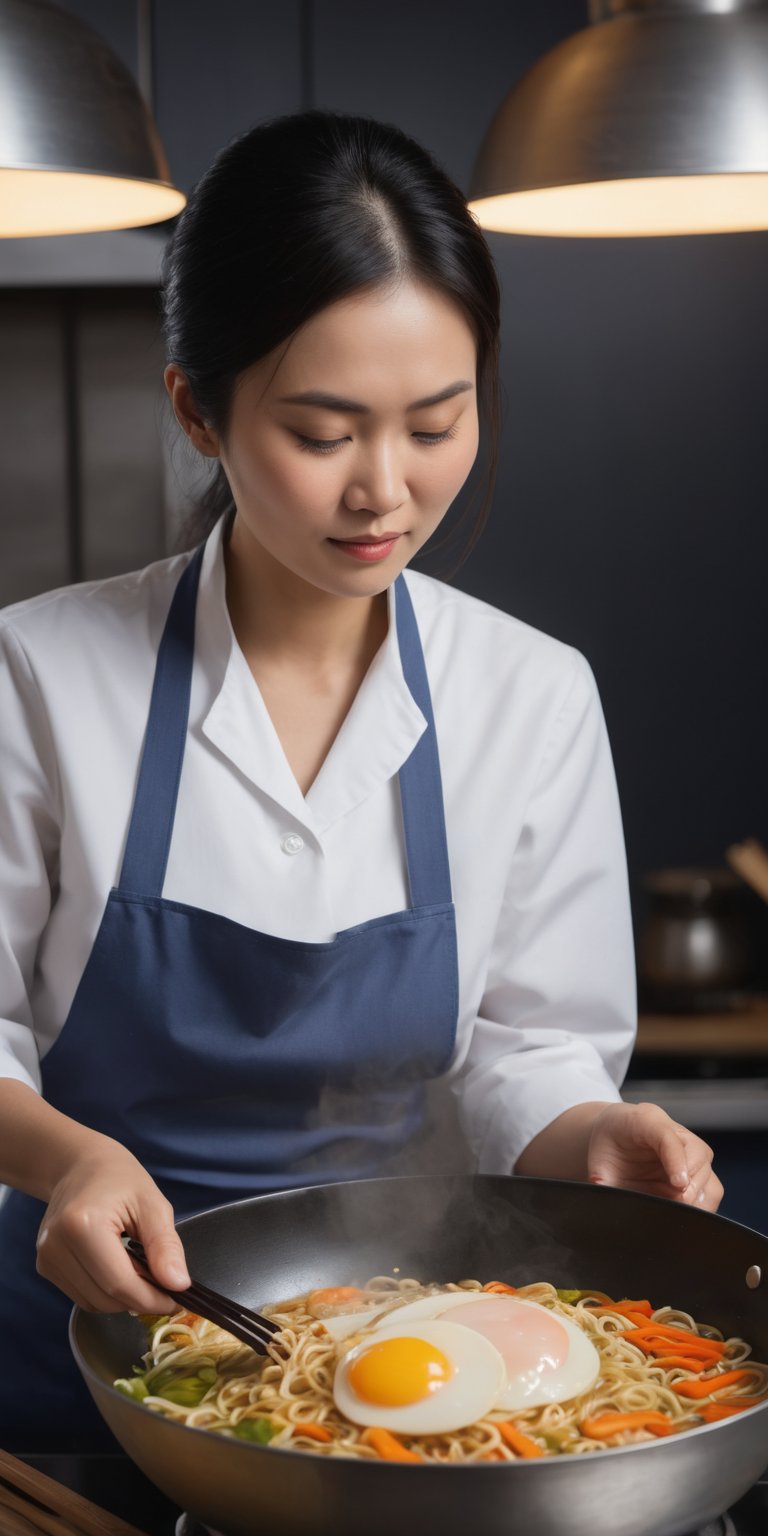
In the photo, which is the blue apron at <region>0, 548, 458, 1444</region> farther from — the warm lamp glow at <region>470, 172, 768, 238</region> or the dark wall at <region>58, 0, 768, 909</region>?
the dark wall at <region>58, 0, 768, 909</region>

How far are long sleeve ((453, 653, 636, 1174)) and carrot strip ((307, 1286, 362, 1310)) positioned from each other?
0.35 m

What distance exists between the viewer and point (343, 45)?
10.3 ft

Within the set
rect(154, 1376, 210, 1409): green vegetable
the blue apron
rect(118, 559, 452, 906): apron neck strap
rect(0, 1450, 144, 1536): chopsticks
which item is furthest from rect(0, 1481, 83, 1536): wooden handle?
rect(118, 559, 452, 906): apron neck strap

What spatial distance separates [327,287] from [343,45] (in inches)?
83.0

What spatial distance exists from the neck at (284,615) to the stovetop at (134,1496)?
0.83 metres

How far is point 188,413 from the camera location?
1.54 meters

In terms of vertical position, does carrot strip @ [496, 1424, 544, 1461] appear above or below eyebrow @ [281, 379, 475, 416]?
below

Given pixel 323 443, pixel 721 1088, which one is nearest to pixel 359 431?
pixel 323 443

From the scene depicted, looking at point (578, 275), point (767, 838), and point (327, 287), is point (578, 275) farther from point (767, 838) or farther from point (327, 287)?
point (327, 287)

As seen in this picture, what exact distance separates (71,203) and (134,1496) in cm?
118

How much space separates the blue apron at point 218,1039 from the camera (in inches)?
60.7

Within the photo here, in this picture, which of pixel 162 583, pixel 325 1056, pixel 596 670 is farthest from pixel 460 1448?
pixel 596 670

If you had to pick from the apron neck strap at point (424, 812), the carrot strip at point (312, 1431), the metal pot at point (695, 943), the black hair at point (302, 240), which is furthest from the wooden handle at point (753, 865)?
the carrot strip at point (312, 1431)

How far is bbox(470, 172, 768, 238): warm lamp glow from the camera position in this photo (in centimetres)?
158
